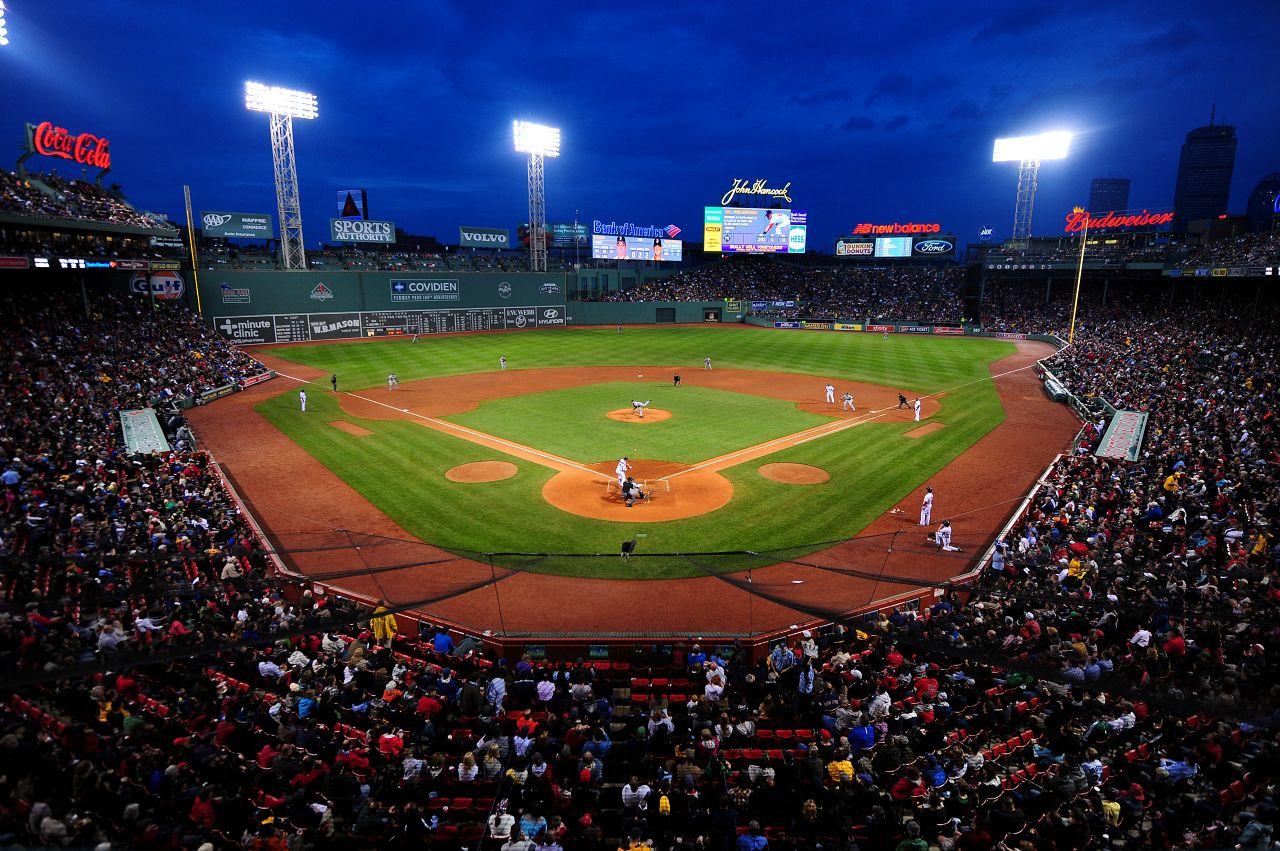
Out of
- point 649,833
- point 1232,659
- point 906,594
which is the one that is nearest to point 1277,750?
point 1232,659

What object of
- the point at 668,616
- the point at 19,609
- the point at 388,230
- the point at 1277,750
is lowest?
the point at 668,616

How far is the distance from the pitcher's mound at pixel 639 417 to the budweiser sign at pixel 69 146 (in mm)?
34008

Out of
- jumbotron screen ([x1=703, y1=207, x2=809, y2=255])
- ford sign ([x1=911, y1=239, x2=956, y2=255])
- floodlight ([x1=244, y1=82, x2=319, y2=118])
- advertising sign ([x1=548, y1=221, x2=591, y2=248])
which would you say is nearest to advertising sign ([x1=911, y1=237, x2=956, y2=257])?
ford sign ([x1=911, y1=239, x2=956, y2=255])

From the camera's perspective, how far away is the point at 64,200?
127 feet

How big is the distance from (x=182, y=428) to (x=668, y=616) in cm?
2155

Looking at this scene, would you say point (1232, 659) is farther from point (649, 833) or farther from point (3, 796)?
point (3, 796)

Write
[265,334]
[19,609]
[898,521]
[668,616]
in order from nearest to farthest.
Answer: [19,609]
[668,616]
[898,521]
[265,334]

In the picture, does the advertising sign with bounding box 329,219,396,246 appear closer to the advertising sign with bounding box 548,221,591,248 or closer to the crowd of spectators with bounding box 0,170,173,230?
the crowd of spectators with bounding box 0,170,173,230

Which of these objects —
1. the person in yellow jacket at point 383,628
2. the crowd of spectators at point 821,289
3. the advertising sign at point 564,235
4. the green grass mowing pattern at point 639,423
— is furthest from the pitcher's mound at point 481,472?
the advertising sign at point 564,235

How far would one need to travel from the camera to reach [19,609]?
971 centimetres

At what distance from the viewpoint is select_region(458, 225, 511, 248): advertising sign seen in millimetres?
79750

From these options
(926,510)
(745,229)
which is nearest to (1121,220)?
(745,229)

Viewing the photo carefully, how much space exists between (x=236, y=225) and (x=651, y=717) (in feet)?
223

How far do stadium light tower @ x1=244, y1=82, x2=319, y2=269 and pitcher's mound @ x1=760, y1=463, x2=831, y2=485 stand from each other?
47085mm
